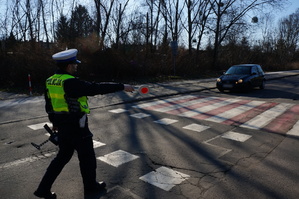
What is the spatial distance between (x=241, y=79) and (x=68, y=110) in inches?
468

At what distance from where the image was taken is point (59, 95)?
9.18 feet

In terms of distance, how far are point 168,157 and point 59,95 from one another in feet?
7.86

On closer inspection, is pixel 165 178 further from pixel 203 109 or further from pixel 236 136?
pixel 203 109

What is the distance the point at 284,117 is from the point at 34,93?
11.4m

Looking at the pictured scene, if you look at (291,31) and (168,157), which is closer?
(168,157)

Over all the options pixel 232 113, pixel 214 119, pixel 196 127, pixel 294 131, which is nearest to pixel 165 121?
pixel 196 127

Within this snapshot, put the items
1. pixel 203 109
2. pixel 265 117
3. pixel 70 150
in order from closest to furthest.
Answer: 1. pixel 70 150
2. pixel 265 117
3. pixel 203 109

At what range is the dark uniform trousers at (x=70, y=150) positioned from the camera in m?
2.88

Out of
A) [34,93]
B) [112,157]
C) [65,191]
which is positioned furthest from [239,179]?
[34,93]

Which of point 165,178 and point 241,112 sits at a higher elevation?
point 241,112

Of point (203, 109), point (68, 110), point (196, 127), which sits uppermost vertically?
point (68, 110)

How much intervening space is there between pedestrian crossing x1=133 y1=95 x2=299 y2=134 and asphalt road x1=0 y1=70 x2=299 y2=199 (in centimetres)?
9

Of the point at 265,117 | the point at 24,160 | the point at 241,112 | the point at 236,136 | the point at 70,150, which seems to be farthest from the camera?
the point at 241,112

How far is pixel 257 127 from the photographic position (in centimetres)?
641
